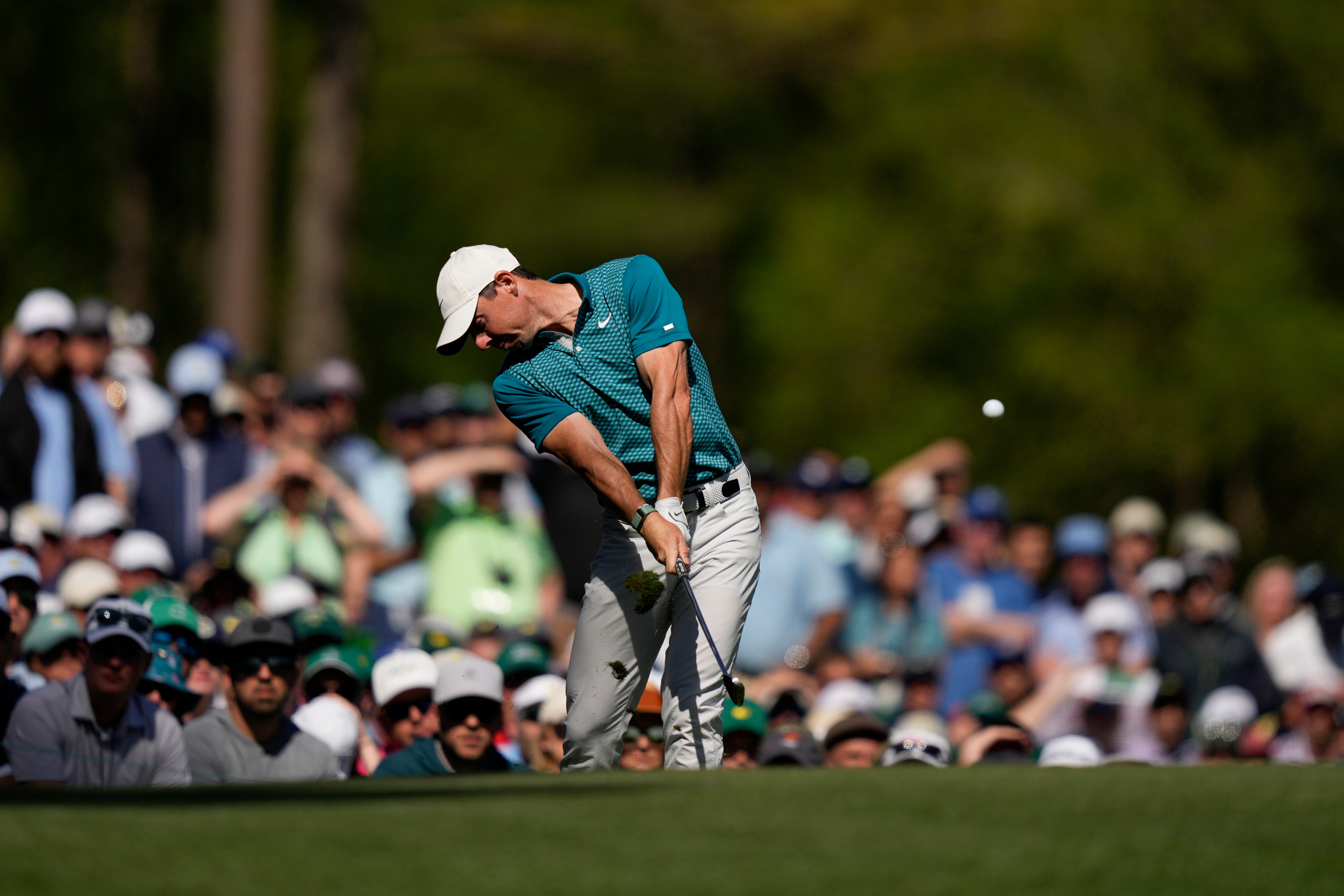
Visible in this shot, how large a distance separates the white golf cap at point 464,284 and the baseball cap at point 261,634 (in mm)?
1317

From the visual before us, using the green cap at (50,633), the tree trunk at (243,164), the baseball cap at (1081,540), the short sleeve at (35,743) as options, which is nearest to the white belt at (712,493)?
the short sleeve at (35,743)

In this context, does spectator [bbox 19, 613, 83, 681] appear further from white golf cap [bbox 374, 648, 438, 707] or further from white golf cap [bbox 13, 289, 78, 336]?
white golf cap [bbox 13, 289, 78, 336]

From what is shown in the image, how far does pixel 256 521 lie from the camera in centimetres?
956

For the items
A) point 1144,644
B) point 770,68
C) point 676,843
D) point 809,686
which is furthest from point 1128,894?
point 770,68

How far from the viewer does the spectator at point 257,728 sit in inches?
258

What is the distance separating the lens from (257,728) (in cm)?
666

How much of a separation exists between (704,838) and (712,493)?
74.8 inches

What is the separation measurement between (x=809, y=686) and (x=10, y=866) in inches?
248

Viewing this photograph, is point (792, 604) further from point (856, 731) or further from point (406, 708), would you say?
point (406, 708)

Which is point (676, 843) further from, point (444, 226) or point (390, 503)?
point (444, 226)

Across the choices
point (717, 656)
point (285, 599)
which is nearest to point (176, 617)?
point (285, 599)

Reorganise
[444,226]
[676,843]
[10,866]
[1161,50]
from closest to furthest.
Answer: [10,866], [676,843], [1161,50], [444,226]

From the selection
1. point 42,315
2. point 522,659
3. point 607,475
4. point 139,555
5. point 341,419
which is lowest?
point 522,659

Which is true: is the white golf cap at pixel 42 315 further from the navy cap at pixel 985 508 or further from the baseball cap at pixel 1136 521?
the baseball cap at pixel 1136 521
